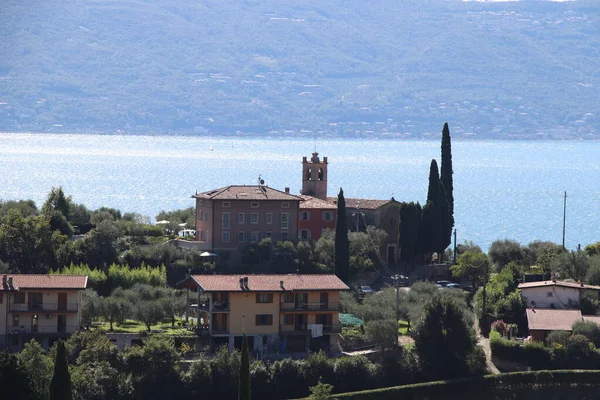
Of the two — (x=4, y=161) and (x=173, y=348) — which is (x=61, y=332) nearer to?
(x=173, y=348)

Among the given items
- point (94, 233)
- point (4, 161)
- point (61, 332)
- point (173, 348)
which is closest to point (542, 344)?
point (173, 348)

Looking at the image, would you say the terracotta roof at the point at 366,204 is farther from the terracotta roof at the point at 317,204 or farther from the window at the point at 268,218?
the window at the point at 268,218

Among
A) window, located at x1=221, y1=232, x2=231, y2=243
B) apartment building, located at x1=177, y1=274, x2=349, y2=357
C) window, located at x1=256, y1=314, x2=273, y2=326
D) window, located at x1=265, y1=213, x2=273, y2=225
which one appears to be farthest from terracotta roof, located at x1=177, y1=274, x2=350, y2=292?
window, located at x1=265, y1=213, x2=273, y2=225

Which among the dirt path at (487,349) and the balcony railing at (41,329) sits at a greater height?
the balcony railing at (41,329)

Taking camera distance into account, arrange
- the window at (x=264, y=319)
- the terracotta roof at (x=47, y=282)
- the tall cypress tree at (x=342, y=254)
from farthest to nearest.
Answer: the tall cypress tree at (x=342, y=254) < the window at (x=264, y=319) < the terracotta roof at (x=47, y=282)

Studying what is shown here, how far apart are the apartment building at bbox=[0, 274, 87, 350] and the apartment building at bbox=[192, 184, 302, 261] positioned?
Answer: 591 inches

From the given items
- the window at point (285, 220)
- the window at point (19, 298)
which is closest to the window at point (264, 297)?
the window at point (19, 298)

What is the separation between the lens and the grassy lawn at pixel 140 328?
44938 mm

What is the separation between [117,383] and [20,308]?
584 centimetres

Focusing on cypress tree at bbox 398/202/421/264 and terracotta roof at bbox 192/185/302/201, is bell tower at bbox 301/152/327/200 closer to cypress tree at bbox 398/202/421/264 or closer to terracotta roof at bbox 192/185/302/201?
terracotta roof at bbox 192/185/302/201

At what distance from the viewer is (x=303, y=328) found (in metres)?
45.7

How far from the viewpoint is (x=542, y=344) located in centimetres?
4506

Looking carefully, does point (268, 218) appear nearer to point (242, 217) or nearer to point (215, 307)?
point (242, 217)

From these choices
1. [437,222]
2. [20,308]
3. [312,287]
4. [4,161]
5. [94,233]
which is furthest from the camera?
[4,161]
